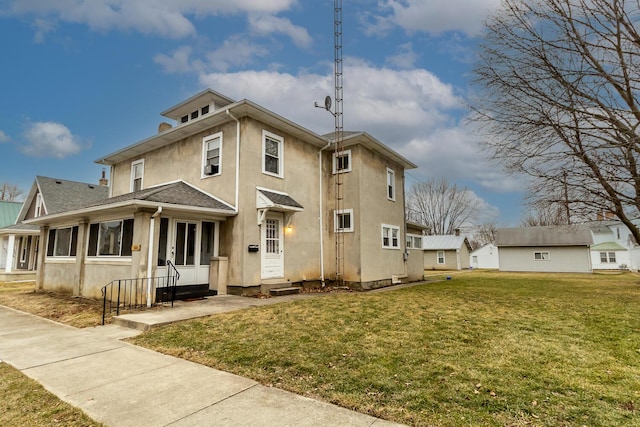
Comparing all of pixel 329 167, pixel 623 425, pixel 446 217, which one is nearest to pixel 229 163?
pixel 329 167

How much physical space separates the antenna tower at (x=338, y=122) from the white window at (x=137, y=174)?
8982 mm

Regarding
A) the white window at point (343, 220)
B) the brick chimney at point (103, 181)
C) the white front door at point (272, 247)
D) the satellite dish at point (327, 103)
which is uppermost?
the satellite dish at point (327, 103)

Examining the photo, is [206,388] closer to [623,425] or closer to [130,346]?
[130,346]

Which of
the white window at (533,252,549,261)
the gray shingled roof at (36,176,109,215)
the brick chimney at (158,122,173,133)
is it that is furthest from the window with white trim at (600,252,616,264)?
the gray shingled roof at (36,176,109,215)

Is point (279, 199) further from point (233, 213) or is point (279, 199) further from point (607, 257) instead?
point (607, 257)

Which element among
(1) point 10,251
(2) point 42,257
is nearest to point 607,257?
(2) point 42,257

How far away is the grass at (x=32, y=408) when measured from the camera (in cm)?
285

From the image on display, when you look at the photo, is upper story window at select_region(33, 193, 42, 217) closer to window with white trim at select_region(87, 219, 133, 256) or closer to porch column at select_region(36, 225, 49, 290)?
porch column at select_region(36, 225, 49, 290)

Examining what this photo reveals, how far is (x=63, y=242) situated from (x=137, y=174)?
4.13m

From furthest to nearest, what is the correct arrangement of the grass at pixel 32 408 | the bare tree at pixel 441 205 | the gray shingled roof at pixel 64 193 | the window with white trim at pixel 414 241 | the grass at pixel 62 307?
1. the bare tree at pixel 441 205
2. the gray shingled roof at pixel 64 193
3. the window with white trim at pixel 414 241
4. the grass at pixel 62 307
5. the grass at pixel 32 408

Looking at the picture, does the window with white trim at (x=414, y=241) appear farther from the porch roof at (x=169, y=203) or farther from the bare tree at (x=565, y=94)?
the porch roof at (x=169, y=203)

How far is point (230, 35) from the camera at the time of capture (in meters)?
14.6

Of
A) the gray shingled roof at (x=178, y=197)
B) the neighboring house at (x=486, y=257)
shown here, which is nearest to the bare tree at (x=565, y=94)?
the gray shingled roof at (x=178, y=197)

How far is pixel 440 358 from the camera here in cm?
437
